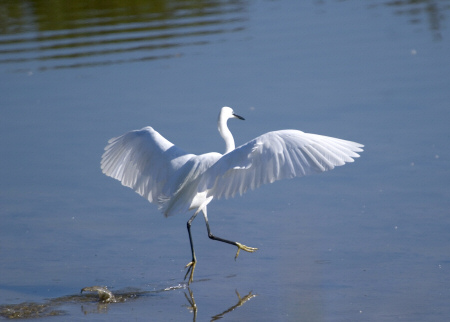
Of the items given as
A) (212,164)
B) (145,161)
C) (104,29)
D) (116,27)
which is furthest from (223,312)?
(116,27)

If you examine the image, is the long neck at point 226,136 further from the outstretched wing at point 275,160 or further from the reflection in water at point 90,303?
the reflection in water at point 90,303

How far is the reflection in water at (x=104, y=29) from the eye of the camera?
14195mm

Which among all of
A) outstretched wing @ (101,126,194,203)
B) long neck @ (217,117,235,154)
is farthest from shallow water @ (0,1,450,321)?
long neck @ (217,117,235,154)

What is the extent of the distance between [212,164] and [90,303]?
1.33 metres

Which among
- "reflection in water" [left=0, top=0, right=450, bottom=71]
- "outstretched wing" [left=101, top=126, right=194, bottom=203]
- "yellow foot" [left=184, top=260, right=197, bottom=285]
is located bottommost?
"reflection in water" [left=0, top=0, right=450, bottom=71]

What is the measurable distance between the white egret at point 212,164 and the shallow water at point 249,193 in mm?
480

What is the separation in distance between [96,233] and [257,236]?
1.38 m

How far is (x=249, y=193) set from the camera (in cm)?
770

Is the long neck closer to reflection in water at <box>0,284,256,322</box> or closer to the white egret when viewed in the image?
the white egret

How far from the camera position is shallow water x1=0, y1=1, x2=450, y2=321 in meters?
5.62

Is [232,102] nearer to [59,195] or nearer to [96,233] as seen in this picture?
[59,195]

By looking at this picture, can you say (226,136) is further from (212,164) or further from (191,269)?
(191,269)

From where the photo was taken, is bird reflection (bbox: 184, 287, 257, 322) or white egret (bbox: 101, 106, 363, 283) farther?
white egret (bbox: 101, 106, 363, 283)

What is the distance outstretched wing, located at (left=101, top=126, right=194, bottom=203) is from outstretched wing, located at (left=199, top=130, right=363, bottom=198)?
672 mm
